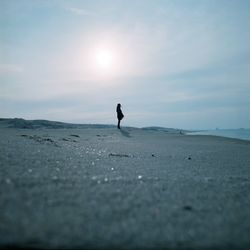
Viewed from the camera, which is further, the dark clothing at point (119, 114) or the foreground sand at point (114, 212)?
the dark clothing at point (119, 114)

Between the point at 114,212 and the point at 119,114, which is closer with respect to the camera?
the point at 114,212

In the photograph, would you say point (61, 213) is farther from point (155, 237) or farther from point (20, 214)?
point (155, 237)

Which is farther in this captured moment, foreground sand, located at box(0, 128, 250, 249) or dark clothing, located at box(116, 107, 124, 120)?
dark clothing, located at box(116, 107, 124, 120)

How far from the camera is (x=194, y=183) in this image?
260cm

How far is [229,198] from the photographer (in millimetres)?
2213

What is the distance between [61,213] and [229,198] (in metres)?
1.28

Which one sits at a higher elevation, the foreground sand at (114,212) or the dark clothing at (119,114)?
the dark clothing at (119,114)

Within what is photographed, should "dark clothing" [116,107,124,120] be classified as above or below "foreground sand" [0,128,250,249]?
above

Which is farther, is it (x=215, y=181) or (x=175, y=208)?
(x=215, y=181)

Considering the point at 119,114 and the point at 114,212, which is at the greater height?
the point at 119,114

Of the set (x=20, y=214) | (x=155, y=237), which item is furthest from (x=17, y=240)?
(x=155, y=237)

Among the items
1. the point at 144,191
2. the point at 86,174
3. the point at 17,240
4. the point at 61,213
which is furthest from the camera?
the point at 86,174

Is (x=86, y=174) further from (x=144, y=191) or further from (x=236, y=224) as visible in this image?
(x=236, y=224)

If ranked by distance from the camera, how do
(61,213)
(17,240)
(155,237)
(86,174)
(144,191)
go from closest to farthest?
(17,240) → (155,237) → (61,213) → (144,191) → (86,174)
